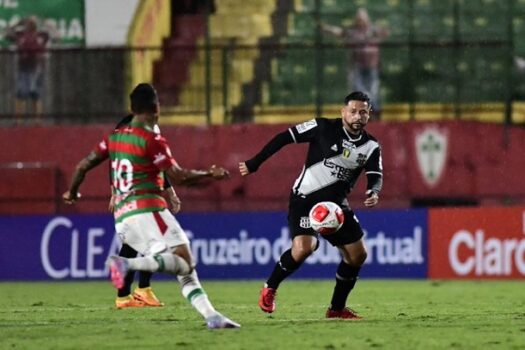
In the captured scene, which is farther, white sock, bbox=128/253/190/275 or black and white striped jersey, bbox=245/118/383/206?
black and white striped jersey, bbox=245/118/383/206

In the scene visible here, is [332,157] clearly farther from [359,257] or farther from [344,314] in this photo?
[344,314]

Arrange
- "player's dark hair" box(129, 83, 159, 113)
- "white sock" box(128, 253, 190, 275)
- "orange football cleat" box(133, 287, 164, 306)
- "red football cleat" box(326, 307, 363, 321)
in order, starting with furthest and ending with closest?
"orange football cleat" box(133, 287, 164, 306)
"red football cleat" box(326, 307, 363, 321)
"player's dark hair" box(129, 83, 159, 113)
"white sock" box(128, 253, 190, 275)

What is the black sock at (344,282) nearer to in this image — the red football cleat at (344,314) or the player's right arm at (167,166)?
the red football cleat at (344,314)

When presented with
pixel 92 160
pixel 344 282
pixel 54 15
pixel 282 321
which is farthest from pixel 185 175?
pixel 54 15

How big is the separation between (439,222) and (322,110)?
3545mm

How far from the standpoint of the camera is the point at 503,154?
24656mm

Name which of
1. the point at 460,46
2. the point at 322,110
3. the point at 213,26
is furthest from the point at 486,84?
the point at 213,26

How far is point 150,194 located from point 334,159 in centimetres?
245

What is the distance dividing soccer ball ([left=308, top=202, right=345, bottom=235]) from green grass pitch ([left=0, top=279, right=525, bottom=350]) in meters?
0.86

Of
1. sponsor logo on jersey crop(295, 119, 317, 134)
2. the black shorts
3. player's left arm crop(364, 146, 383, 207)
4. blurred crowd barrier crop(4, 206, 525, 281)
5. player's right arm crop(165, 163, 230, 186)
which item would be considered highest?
sponsor logo on jersey crop(295, 119, 317, 134)

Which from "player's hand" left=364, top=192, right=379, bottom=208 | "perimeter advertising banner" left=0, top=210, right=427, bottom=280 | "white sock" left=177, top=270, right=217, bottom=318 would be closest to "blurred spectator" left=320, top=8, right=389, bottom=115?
"perimeter advertising banner" left=0, top=210, right=427, bottom=280

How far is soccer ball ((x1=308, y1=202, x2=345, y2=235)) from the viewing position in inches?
517

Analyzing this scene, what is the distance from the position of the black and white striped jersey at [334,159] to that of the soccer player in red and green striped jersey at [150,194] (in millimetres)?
2171

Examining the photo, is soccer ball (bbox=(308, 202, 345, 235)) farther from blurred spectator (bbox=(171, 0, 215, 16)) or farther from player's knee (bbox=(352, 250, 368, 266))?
blurred spectator (bbox=(171, 0, 215, 16))
